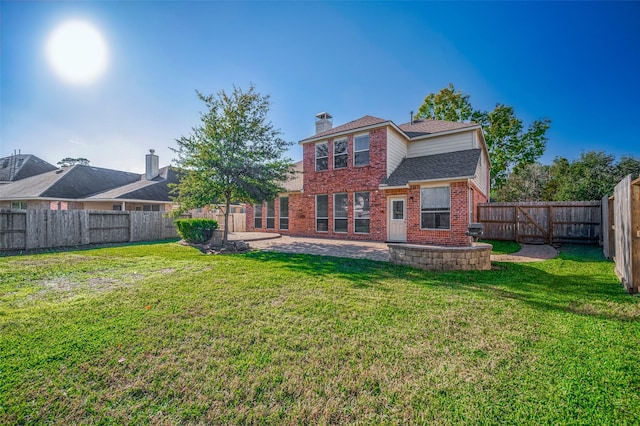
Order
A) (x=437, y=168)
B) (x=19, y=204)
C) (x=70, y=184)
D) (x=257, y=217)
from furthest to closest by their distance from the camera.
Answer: (x=70, y=184), (x=19, y=204), (x=257, y=217), (x=437, y=168)

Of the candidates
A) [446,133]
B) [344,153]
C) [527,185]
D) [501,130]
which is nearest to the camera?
[446,133]

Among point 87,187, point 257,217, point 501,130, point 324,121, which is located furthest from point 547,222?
point 87,187

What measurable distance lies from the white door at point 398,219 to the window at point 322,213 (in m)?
3.67

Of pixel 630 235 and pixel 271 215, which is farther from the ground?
pixel 271 215

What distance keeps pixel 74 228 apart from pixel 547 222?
867 inches

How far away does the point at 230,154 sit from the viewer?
11.0 m

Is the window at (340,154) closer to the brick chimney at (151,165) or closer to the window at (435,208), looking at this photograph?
the window at (435,208)

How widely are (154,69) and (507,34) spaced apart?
14696 millimetres

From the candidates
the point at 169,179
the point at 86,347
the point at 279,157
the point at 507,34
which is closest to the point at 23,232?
the point at 279,157

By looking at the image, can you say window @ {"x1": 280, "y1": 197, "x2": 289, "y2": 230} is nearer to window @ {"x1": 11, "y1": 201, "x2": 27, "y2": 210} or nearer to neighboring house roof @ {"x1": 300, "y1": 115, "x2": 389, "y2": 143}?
neighboring house roof @ {"x1": 300, "y1": 115, "x2": 389, "y2": 143}

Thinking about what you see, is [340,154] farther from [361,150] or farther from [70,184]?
[70,184]

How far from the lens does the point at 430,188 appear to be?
1170 centimetres

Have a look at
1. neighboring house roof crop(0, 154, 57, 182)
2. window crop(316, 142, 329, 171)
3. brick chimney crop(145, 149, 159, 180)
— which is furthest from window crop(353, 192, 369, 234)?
neighboring house roof crop(0, 154, 57, 182)

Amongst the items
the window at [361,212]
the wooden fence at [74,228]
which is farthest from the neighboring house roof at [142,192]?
the window at [361,212]
